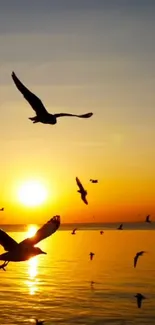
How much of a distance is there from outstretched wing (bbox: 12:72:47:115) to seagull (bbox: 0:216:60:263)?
194 inches

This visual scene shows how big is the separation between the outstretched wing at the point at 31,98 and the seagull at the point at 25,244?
492 centimetres

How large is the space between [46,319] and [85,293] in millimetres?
14134

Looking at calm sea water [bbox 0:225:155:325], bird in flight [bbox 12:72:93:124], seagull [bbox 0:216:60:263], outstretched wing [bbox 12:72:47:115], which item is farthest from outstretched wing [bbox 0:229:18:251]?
calm sea water [bbox 0:225:155:325]

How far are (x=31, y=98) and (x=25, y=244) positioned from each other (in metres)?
5.63

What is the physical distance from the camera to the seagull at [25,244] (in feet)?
44.7

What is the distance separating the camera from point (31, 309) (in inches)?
2170

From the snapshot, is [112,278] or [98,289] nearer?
[98,289]

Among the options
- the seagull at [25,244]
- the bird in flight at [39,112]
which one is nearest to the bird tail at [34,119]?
the bird in flight at [39,112]

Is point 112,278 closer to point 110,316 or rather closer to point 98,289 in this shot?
point 98,289

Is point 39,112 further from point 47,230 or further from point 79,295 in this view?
point 79,295

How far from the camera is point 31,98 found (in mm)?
18203

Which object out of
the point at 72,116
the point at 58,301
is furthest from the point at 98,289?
the point at 72,116

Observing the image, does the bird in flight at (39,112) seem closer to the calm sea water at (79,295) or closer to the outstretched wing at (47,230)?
the outstretched wing at (47,230)

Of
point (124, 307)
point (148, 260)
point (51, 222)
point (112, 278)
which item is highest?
point (148, 260)
